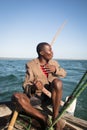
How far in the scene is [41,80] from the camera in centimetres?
377

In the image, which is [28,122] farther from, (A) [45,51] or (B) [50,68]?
(A) [45,51]

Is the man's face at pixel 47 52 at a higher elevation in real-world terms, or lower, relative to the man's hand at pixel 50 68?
higher

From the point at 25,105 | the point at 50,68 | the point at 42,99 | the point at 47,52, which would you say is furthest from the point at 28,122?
the point at 47,52

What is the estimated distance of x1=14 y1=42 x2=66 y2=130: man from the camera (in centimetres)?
318

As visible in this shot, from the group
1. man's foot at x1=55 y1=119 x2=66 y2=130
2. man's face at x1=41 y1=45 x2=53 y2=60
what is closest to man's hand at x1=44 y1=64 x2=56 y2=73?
man's face at x1=41 y1=45 x2=53 y2=60

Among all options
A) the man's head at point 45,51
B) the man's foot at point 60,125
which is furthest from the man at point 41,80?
the man's foot at point 60,125

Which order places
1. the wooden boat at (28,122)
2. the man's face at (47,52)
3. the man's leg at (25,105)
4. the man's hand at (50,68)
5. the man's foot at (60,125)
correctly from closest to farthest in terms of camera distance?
the man's foot at (60,125), the man's leg at (25,105), the wooden boat at (28,122), the man's hand at (50,68), the man's face at (47,52)

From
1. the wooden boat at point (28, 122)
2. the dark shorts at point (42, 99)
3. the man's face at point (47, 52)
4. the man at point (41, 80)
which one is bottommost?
the wooden boat at point (28, 122)

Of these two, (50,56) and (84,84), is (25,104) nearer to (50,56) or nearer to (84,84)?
(50,56)

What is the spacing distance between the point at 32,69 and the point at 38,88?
537mm

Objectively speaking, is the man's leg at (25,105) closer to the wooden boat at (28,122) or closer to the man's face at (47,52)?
the wooden boat at (28,122)

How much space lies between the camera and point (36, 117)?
3.25 metres

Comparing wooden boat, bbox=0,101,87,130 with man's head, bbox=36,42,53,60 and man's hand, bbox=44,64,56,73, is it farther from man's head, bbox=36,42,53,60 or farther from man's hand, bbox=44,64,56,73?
man's head, bbox=36,42,53,60

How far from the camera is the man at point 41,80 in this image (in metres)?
3.18
